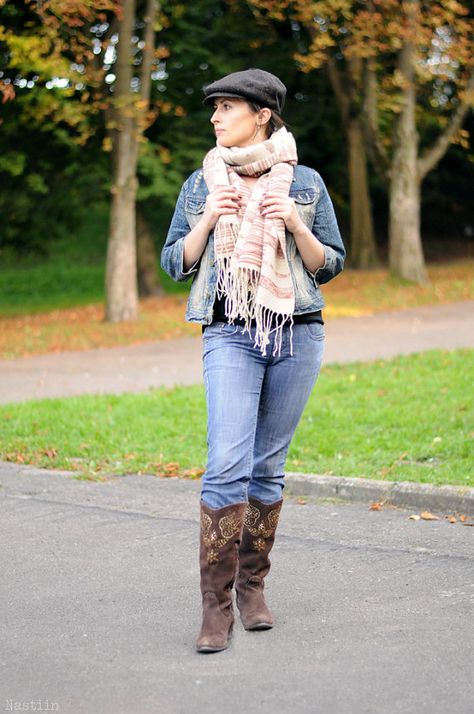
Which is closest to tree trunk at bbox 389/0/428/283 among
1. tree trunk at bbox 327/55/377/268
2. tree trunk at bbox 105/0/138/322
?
tree trunk at bbox 327/55/377/268

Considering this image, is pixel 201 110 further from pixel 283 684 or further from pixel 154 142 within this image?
pixel 283 684

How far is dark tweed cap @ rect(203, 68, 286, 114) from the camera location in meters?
4.59

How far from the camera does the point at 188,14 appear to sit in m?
24.4

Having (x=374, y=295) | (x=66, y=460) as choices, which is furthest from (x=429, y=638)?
(x=374, y=295)

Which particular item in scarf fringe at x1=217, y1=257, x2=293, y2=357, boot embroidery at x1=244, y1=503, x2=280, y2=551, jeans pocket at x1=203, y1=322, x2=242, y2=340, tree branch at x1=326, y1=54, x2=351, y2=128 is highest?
scarf fringe at x1=217, y1=257, x2=293, y2=357

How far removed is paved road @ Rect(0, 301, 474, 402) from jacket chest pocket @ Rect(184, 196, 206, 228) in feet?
23.7

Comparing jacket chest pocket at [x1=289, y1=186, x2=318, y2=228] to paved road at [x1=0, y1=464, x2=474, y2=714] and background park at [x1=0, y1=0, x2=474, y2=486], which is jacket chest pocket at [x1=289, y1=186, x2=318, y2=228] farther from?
background park at [x1=0, y1=0, x2=474, y2=486]

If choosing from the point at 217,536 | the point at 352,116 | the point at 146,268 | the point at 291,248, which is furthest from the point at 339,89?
the point at 217,536

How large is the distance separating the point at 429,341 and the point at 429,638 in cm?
1047

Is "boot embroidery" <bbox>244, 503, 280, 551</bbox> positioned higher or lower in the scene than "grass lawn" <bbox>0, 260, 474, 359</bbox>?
higher

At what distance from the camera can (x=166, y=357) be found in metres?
14.7

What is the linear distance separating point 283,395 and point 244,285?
20.4 inches

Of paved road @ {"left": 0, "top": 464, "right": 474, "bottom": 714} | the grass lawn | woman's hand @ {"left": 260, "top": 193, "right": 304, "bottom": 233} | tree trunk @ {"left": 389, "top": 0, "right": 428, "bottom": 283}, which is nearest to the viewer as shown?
paved road @ {"left": 0, "top": 464, "right": 474, "bottom": 714}

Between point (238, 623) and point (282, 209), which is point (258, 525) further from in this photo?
point (282, 209)
